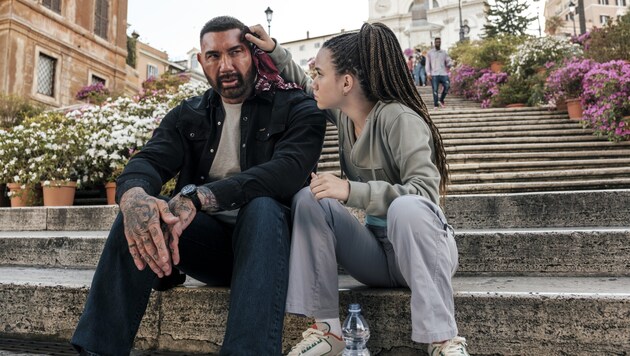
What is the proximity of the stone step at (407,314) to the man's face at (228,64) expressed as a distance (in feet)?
2.94

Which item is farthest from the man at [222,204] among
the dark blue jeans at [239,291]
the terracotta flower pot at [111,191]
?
the terracotta flower pot at [111,191]

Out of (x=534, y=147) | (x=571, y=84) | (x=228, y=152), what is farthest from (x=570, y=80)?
(x=228, y=152)

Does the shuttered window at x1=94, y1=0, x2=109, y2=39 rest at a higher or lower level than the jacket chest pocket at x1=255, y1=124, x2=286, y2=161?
higher

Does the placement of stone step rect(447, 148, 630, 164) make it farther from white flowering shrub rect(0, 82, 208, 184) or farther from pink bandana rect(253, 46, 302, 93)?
white flowering shrub rect(0, 82, 208, 184)

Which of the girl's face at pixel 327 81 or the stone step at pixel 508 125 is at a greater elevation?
the stone step at pixel 508 125

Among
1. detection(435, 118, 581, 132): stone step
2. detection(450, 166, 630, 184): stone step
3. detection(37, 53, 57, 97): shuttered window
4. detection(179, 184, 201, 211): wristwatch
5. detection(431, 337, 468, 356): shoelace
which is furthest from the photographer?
detection(37, 53, 57, 97): shuttered window

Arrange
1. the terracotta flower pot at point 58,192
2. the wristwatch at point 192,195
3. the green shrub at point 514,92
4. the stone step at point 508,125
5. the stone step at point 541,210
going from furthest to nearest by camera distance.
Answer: the green shrub at point 514,92, the stone step at point 508,125, the terracotta flower pot at point 58,192, the stone step at point 541,210, the wristwatch at point 192,195

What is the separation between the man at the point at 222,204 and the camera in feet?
4.97

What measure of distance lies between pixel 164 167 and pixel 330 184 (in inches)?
34.9

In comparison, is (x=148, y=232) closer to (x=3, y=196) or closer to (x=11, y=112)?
(x=3, y=196)

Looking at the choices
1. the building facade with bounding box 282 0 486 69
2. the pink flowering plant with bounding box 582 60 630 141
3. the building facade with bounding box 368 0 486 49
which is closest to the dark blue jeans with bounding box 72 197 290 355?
the pink flowering plant with bounding box 582 60 630 141

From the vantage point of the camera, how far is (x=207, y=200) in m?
1.73

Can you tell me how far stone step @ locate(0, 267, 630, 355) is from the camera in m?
1.58

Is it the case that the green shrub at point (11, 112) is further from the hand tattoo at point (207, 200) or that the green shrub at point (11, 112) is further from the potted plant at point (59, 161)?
the hand tattoo at point (207, 200)
